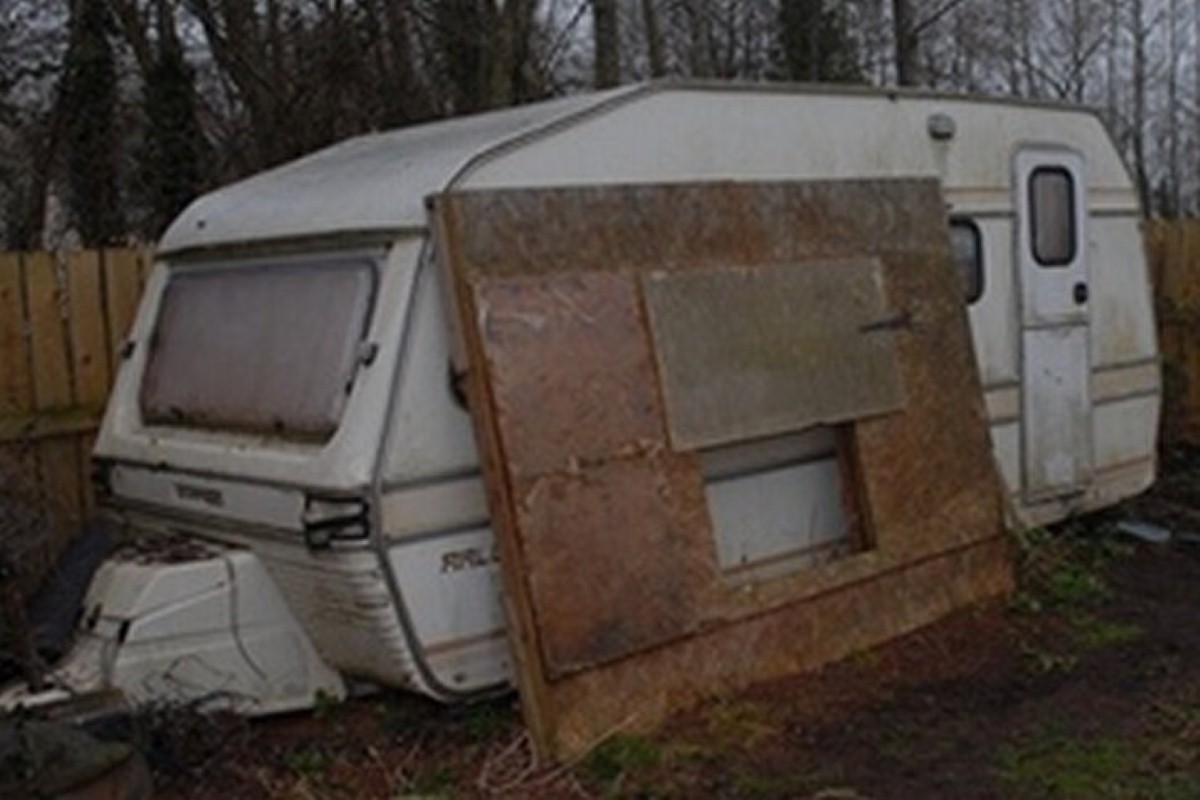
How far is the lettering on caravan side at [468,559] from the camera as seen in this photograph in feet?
17.5

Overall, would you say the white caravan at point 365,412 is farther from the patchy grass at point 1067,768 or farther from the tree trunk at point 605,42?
the tree trunk at point 605,42

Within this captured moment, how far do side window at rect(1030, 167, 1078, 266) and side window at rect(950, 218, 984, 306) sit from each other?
0.46 metres

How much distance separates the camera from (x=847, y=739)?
5.54 m

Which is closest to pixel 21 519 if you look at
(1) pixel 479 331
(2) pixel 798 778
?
(1) pixel 479 331

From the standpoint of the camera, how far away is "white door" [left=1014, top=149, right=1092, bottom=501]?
7.85m

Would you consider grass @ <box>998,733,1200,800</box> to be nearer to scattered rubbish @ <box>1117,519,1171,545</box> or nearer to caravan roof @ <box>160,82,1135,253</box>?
caravan roof @ <box>160,82,1135,253</box>

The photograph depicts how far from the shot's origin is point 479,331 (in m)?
5.28

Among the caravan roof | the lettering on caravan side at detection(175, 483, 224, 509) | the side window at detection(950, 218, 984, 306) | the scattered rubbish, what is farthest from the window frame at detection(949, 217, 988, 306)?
the lettering on caravan side at detection(175, 483, 224, 509)

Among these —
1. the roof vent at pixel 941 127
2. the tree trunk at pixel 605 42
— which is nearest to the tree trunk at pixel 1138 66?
the tree trunk at pixel 605 42

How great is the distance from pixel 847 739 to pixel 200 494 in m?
2.61

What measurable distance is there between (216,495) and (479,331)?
4.29 ft

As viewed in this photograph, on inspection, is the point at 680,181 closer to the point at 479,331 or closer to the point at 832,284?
the point at 832,284

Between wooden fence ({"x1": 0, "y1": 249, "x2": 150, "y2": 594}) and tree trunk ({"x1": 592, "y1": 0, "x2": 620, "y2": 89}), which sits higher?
tree trunk ({"x1": 592, "y1": 0, "x2": 620, "y2": 89})

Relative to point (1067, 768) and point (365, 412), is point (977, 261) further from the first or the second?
point (365, 412)
